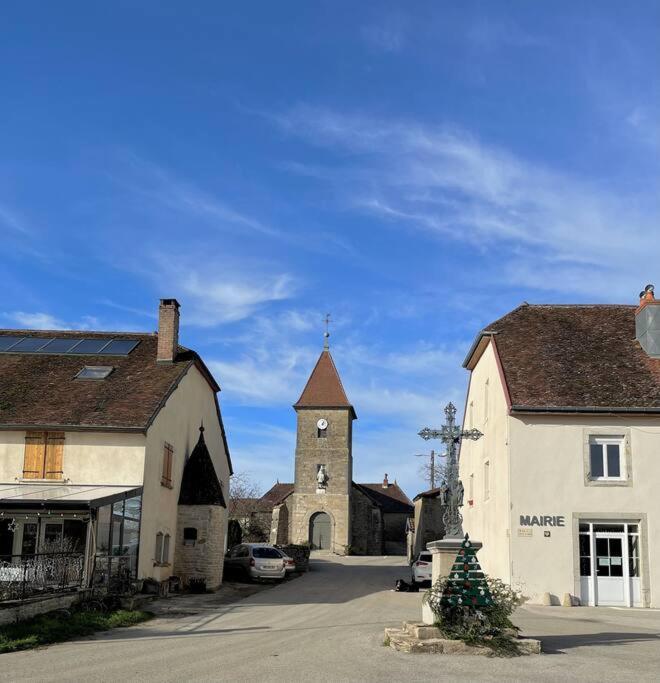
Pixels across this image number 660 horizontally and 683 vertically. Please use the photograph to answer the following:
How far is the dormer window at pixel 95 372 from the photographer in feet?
78.0

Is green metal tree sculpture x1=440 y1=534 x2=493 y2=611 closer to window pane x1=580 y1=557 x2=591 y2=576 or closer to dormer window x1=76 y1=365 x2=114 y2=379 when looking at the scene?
window pane x1=580 y1=557 x2=591 y2=576

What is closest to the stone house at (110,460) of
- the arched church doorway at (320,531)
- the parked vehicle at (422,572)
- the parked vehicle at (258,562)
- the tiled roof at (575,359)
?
the parked vehicle at (258,562)

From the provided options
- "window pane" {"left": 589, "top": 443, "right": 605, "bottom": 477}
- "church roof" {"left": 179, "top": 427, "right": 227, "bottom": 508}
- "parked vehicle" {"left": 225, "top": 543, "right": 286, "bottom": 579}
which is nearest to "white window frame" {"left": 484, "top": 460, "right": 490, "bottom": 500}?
"window pane" {"left": 589, "top": 443, "right": 605, "bottom": 477}

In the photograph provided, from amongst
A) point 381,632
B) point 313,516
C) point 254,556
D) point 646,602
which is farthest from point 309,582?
point 313,516

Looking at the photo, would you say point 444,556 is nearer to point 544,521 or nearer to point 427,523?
point 544,521

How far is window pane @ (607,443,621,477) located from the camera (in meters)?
21.6

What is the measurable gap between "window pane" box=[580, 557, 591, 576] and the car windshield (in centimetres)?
1109

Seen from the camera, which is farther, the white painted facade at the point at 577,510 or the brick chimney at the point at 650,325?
the brick chimney at the point at 650,325

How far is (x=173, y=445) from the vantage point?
77.5ft

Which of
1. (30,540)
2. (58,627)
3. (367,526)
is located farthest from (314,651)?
(367,526)

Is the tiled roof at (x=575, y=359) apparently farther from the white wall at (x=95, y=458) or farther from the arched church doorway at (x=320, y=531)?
the arched church doorway at (x=320, y=531)

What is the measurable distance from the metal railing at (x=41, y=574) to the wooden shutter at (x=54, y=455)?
3.29 meters

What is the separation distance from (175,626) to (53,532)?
250 inches

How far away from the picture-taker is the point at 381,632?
1425cm
